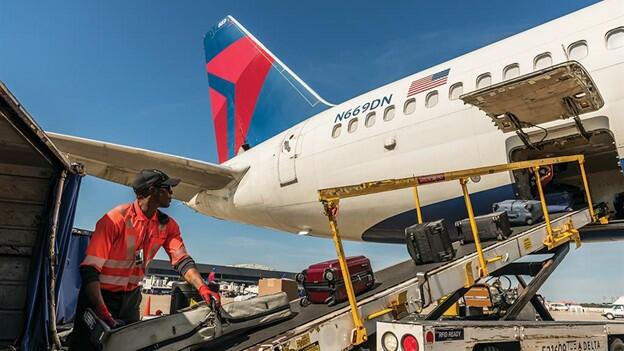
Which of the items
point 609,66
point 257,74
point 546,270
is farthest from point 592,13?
point 257,74

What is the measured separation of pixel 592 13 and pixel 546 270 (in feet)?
11.8

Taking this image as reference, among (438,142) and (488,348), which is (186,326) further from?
(438,142)

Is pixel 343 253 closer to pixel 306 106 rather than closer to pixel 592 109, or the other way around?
pixel 592 109

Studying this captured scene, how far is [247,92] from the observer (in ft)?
46.3

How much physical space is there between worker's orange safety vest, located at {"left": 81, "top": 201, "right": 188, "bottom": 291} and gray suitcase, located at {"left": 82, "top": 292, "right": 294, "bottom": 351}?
0.33 meters

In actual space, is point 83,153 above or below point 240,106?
below

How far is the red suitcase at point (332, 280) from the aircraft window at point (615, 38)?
4304mm

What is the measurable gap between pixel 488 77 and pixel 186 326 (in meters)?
5.61

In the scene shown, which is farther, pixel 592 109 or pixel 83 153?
pixel 83 153

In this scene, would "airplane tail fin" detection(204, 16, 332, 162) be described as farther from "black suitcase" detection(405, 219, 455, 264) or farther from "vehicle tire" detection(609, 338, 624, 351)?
"vehicle tire" detection(609, 338, 624, 351)

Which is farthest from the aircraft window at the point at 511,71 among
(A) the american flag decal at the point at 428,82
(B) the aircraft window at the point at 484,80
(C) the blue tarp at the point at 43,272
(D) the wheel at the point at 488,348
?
(C) the blue tarp at the point at 43,272

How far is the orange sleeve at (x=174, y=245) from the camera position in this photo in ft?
10.6

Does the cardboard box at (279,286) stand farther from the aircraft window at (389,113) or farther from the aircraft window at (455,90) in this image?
the aircraft window at (455,90)

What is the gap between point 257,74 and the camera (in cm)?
1375
